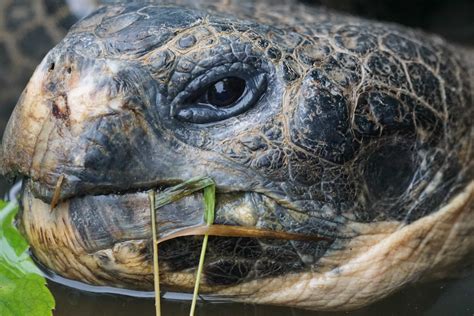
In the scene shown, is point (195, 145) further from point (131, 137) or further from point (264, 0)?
point (264, 0)

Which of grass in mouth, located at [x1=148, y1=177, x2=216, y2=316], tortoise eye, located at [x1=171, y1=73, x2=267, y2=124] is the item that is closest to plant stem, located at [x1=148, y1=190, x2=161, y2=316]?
grass in mouth, located at [x1=148, y1=177, x2=216, y2=316]

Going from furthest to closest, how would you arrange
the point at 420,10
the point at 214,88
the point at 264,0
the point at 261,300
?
the point at 420,10 → the point at 264,0 → the point at 261,300 → the point at 214,88

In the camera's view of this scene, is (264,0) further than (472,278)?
Yes

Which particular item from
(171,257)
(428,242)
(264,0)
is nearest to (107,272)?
(171,257)

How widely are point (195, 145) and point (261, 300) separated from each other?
56cm

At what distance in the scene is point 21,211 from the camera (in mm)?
2549

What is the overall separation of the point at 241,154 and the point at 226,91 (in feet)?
0.62

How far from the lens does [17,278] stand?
2.64 m

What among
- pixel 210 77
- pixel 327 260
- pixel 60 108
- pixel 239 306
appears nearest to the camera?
pixel 60 108

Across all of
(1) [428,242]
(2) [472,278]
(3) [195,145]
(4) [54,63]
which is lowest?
(2) [472,278]

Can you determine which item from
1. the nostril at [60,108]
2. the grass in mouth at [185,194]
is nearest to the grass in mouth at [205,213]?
the grass in mouth at [185,194]

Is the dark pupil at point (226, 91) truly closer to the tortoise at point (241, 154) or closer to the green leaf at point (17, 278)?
the tortoise at point (241, 154)

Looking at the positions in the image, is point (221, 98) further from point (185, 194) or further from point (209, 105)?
point (185, 194)

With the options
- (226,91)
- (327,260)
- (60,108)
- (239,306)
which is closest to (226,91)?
(226,91)
